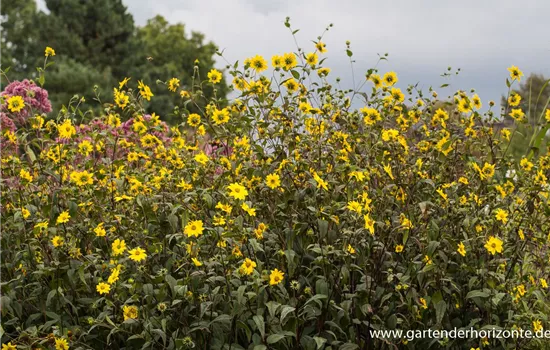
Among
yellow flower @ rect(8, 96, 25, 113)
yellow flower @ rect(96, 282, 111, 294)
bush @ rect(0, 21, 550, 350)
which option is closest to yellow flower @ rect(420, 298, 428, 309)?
bush @ rect(0, 21, 550, 350)

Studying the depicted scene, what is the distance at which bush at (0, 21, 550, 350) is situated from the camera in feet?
8.39

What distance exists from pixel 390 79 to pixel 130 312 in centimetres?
191

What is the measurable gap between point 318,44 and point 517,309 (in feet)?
5.41

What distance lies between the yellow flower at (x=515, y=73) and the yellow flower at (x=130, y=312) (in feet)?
7.41

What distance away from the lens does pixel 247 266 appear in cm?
242

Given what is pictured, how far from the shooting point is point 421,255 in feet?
9.24

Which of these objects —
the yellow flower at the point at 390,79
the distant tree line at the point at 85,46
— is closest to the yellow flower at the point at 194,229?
the yellow flower at the point at 390,79

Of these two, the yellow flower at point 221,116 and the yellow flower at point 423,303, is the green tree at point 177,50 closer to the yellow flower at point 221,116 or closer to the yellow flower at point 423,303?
the yellow flower at point 221,116

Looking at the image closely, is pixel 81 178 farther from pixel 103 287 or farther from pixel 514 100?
pixel 514 100

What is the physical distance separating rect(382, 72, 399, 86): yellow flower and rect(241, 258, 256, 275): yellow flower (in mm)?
1613

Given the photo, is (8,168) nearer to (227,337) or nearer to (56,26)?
(227,337)

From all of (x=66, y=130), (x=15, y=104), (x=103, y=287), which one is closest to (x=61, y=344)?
(x=103, y=287)

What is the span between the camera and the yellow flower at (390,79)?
358 centimetres

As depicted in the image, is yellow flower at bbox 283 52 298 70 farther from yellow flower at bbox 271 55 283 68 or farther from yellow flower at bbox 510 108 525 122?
yellow flower at bbox 510 108 525 122
